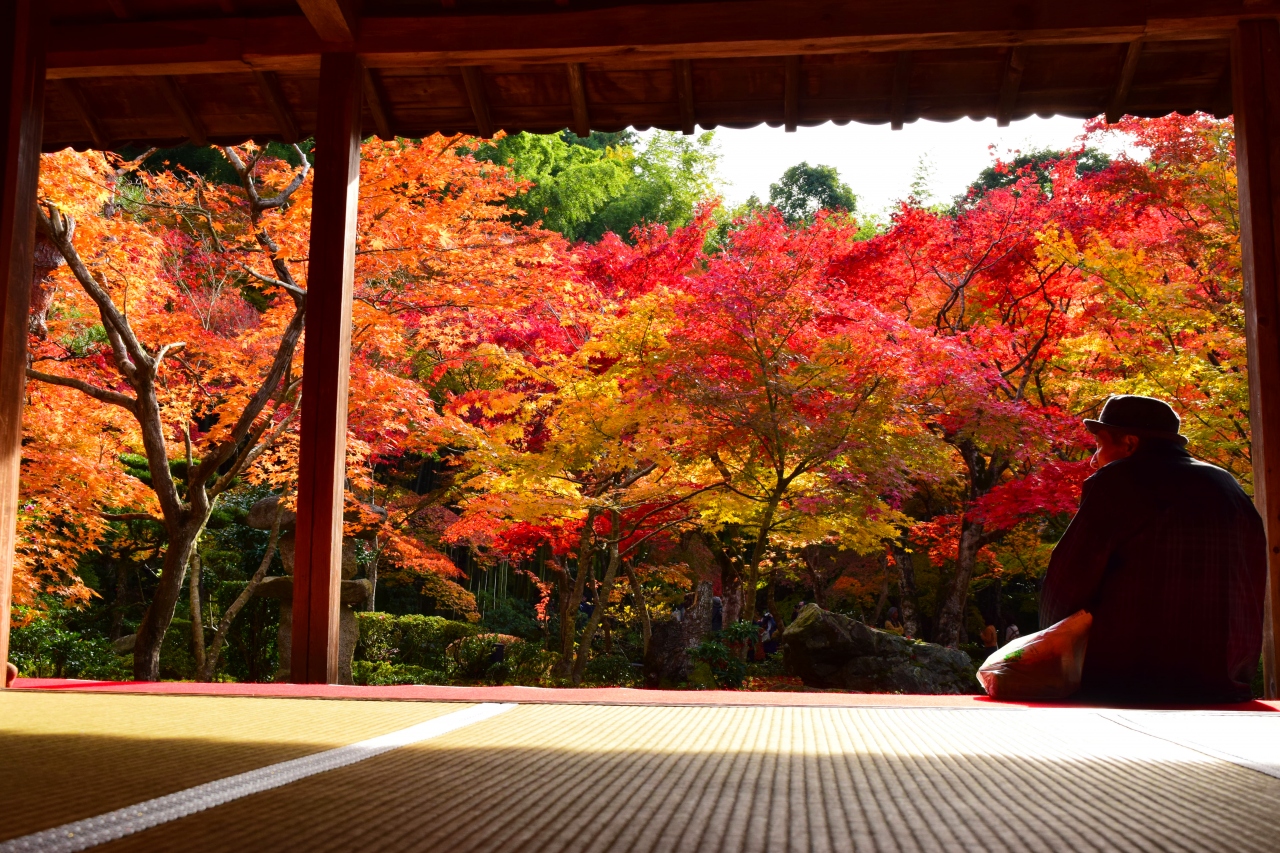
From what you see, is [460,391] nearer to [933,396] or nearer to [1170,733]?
[933,396]

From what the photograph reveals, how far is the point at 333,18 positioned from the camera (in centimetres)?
321

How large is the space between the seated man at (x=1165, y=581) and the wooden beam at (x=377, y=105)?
282cm

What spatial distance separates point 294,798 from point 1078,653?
1.99 meters

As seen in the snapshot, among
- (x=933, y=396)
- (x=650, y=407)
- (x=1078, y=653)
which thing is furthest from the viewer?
(x=933, y=396)

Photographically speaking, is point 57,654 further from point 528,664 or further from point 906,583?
point 906,583

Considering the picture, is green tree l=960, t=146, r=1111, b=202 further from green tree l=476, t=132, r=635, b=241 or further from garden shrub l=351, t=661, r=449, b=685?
garden shrub l=351, t=661, r=449, b=685

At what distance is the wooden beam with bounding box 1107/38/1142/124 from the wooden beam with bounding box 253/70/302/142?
3087mm

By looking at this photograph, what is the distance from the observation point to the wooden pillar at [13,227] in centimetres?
273

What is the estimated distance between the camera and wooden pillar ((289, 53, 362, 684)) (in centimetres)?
312

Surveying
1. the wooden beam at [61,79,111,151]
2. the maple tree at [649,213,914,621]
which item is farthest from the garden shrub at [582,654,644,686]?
the wooden beam at [61,79,111,151]

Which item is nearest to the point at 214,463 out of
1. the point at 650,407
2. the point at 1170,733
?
the point at 650,407

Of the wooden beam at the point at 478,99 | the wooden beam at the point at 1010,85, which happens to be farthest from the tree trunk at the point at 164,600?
the wooden beam at the point at 1010,85

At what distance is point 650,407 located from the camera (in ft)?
25.5

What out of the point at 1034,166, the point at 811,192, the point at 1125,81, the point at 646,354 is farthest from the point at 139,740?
the point at 811,192
